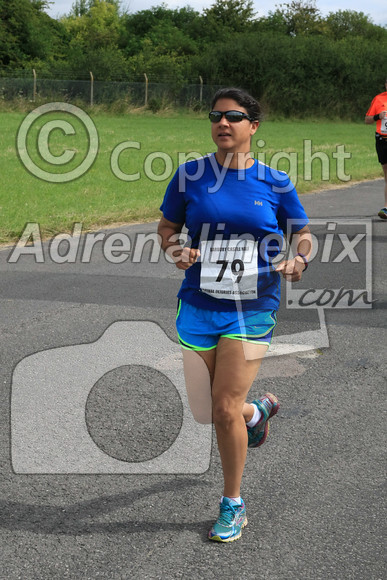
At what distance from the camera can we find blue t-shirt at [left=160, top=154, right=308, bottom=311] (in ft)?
12.0

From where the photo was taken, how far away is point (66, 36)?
77.7 meters

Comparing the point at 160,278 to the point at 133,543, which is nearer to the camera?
the point at 133,543

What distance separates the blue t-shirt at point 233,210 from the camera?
12.0 ft

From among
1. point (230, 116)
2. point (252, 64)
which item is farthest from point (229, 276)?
point (252, 64)

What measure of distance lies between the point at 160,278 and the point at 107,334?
239 centimetres

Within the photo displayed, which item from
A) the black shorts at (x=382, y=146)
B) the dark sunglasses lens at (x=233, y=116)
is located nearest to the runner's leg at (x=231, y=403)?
the dark sunglasses lens at (x=233, y=116)

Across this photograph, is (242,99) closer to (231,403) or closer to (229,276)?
(229,276)

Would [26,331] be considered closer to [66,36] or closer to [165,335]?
[165,335]

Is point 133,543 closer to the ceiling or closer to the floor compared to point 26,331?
closer to the ceiling

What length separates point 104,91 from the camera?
44250 mm

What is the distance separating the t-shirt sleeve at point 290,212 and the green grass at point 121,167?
24.5 feet

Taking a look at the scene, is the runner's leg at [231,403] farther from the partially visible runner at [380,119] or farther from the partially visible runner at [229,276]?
the partially visible runner at [380,119]

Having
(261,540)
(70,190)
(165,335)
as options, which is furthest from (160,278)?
(70,190)

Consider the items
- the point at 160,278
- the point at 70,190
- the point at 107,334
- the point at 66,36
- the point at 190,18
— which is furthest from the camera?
the point at 190,18
